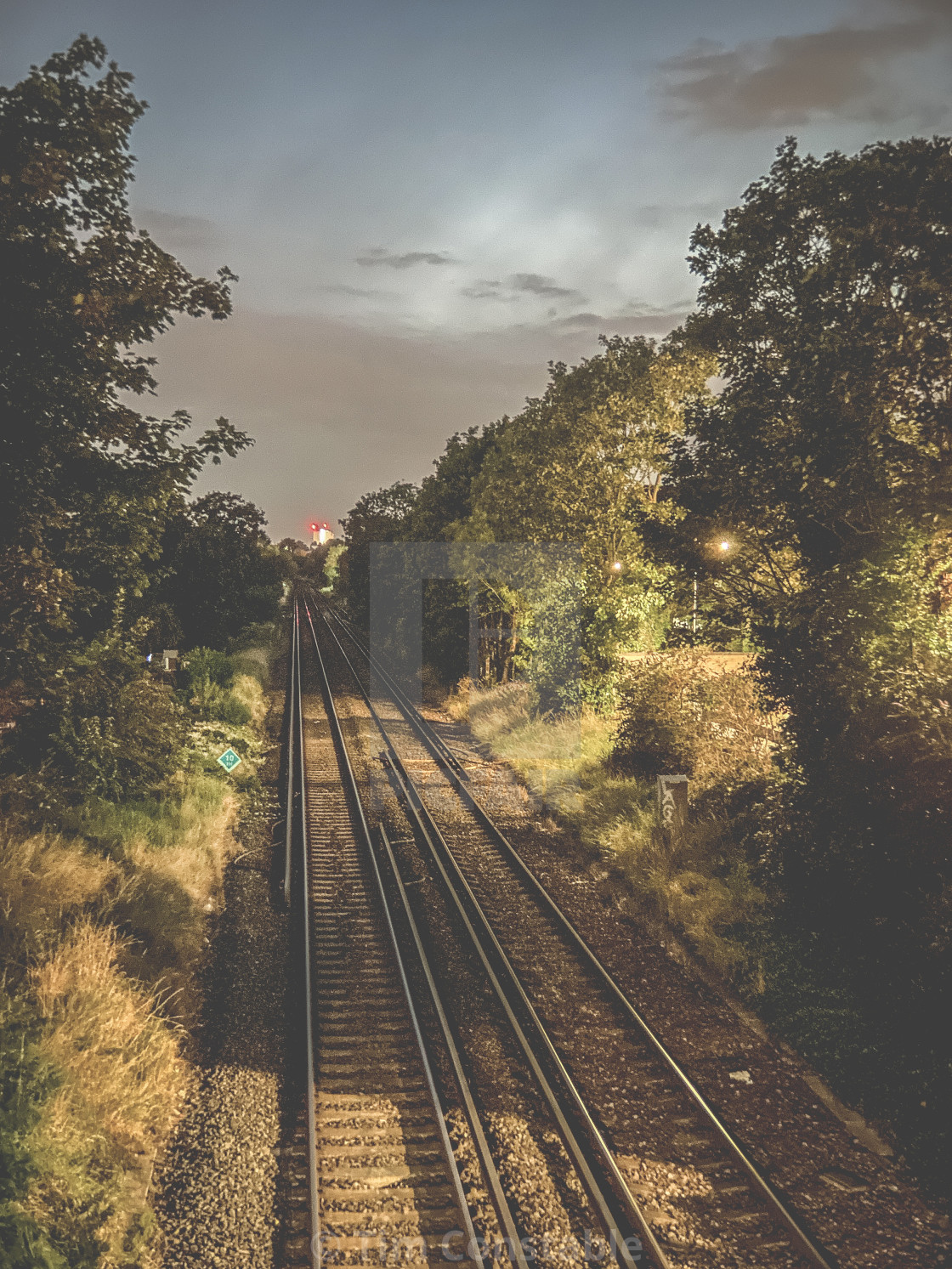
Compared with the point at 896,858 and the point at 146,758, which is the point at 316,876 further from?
the point at 896,858

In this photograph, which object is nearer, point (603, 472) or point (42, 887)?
point (42, 887)

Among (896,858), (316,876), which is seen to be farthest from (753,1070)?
(316,876)

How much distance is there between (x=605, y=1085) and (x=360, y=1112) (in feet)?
7.41

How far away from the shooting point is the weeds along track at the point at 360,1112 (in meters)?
4.99

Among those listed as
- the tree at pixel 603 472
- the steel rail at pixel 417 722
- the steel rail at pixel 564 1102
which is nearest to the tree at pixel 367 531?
the steel rail at pixel 417 722

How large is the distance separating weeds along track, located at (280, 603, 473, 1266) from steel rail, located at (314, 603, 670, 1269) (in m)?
0.99

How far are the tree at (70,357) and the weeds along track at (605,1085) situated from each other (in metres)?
6.41

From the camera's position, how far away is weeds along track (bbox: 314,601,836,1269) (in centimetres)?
505

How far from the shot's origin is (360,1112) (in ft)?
20.3

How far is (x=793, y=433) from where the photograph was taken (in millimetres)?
9070

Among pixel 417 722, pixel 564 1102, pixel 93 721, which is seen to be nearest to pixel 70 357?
pixel 93 721

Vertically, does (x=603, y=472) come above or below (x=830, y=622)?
above

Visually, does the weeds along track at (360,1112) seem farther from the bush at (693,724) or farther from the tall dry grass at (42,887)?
the bush at (693,724)

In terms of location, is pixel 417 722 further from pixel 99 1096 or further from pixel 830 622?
pixel 99 1096
